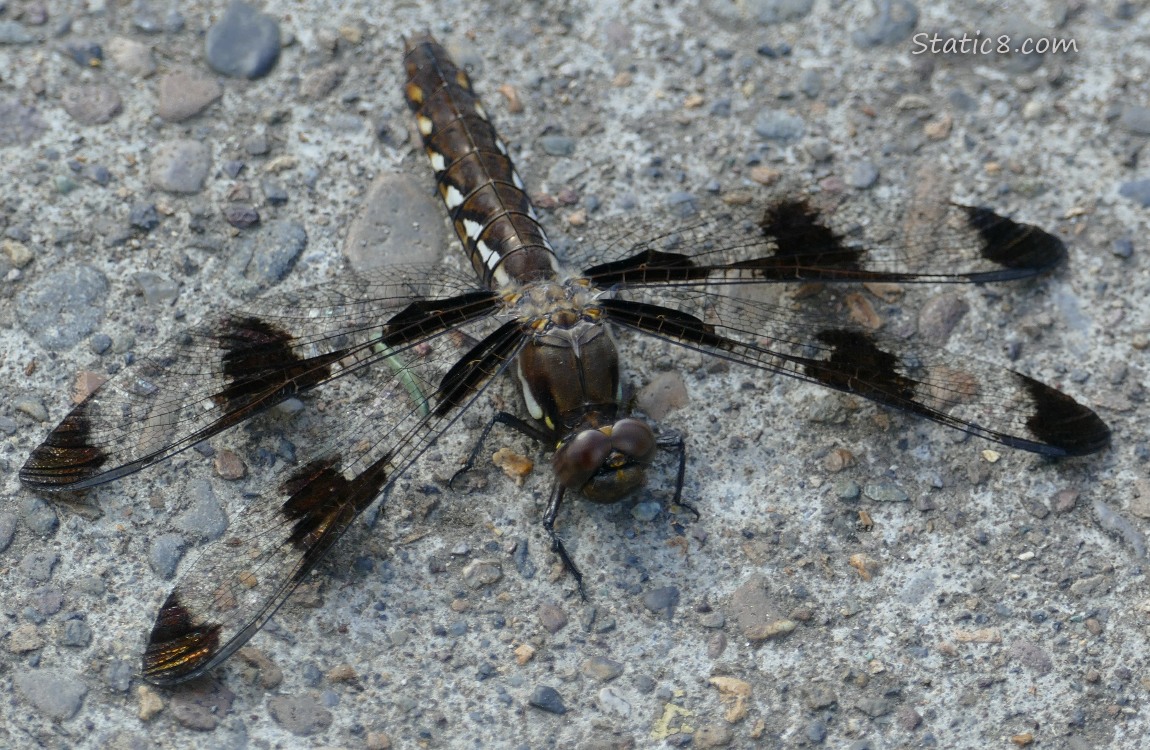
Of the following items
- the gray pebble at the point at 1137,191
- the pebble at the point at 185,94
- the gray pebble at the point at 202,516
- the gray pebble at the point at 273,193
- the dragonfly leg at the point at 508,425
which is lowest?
the gray pebble at the point at 1137,191

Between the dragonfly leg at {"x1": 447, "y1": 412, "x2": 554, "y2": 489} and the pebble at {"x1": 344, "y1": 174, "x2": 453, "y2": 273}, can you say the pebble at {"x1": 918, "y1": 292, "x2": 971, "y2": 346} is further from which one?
the pebble at {"x1": 344, "y1": 174, "x2": 453, "y2": 273}

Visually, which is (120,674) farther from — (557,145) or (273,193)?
(557,145)

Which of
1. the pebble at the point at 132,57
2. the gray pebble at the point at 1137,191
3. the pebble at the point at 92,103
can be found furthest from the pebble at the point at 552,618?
the gray pebble at the point at 1137,191

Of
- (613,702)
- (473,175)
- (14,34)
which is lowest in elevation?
(613,702)

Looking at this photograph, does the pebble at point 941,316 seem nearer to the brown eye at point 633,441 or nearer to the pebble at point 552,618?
the brown eye at point 633,441

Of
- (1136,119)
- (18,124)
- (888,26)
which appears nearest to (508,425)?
(18,124)

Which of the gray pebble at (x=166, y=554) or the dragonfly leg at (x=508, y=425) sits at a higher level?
the gray pebble at (x=166, y=554)

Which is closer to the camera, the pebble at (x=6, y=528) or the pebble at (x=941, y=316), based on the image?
the pebble at (x=6, y=528)
